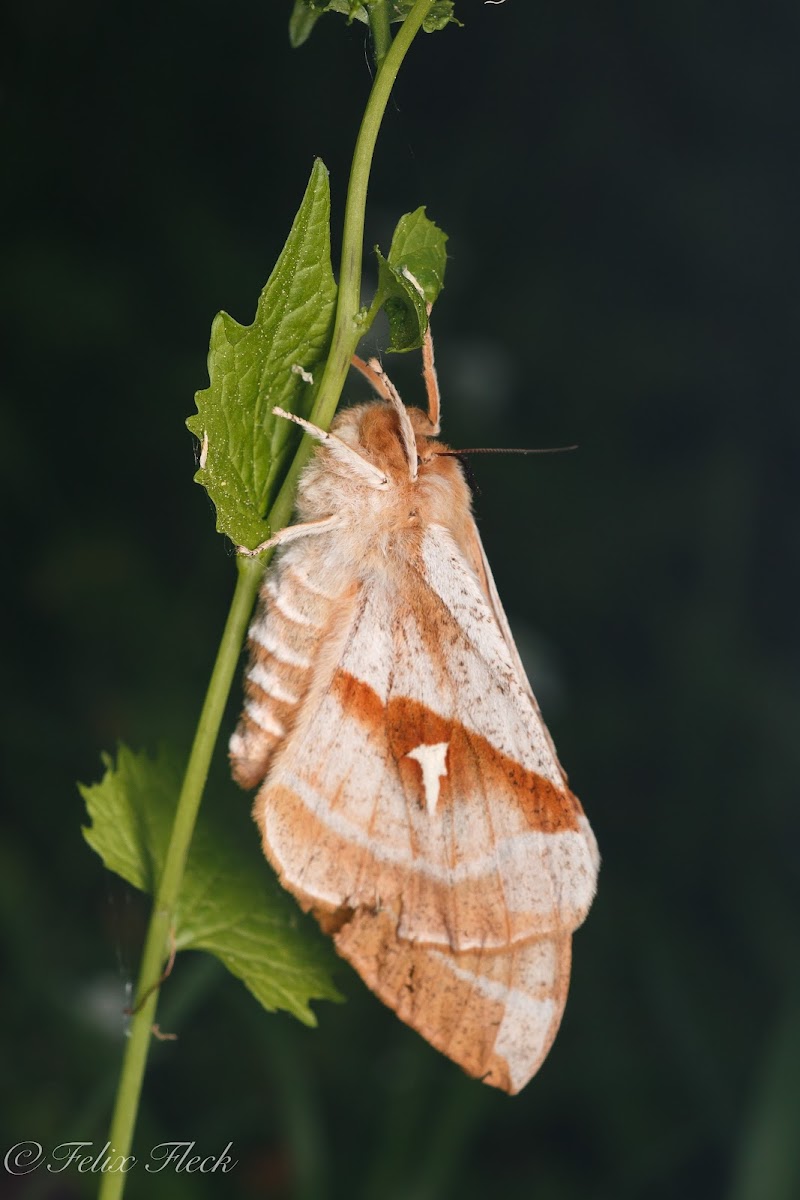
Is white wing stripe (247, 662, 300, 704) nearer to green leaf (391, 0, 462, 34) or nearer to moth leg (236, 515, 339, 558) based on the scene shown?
moth leg (236, 515, 339, 558)

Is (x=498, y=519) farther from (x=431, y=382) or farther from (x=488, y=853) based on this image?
(x=488, y=853)

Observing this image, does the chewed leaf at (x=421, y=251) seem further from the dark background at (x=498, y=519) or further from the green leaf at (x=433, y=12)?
the dark background at (x=498, y=519)

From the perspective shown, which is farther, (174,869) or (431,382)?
(431,382)

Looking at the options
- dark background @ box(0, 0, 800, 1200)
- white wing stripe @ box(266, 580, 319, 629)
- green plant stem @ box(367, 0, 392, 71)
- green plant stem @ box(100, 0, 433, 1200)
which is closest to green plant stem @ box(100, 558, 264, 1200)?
green plant stem @ box(100, 0, 433, 1200)

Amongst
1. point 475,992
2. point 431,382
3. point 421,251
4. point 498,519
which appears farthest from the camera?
point 498,519

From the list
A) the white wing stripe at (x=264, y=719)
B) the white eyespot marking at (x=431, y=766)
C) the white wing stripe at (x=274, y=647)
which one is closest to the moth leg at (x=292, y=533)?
the white wing stripe at (x=274, y=647)

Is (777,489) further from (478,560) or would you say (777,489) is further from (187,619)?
(478,560)

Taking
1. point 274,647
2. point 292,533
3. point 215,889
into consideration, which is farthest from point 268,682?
point 215,889

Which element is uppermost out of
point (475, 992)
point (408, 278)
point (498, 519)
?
point (408, 278)
